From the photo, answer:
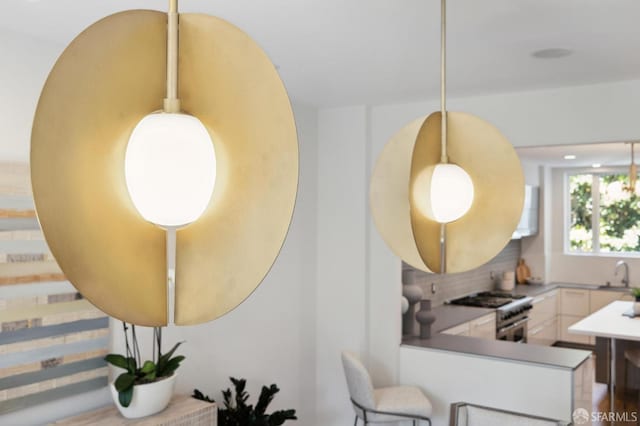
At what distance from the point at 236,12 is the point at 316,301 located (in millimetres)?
2629

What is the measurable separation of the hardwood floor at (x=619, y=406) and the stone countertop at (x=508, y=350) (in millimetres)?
1581

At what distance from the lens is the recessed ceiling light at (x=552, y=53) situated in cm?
278

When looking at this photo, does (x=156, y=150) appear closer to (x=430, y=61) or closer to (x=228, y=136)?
(x=228, y=136)

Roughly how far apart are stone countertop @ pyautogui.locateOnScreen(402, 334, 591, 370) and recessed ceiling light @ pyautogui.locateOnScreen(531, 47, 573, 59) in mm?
1892

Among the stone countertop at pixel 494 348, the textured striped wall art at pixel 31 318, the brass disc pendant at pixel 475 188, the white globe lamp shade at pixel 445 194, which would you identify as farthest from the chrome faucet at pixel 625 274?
the white globe lamp shade at pixel 445 194

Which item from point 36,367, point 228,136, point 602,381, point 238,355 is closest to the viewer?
point 228,136

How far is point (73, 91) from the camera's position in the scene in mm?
546

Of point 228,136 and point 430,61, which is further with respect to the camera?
point 430,61

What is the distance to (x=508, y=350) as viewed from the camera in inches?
156

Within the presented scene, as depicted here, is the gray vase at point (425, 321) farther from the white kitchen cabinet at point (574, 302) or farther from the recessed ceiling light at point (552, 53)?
the white kitchen cabinet at point (574, 302)

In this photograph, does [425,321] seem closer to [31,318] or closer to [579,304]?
[31,318]

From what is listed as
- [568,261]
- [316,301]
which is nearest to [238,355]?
[316,301]

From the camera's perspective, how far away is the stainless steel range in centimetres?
562

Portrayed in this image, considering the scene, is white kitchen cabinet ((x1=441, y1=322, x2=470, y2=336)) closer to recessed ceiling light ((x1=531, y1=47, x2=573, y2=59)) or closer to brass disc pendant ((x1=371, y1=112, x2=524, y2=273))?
recessed ceiling light ((x1=531, y1=47, x2=573, y2=59))
